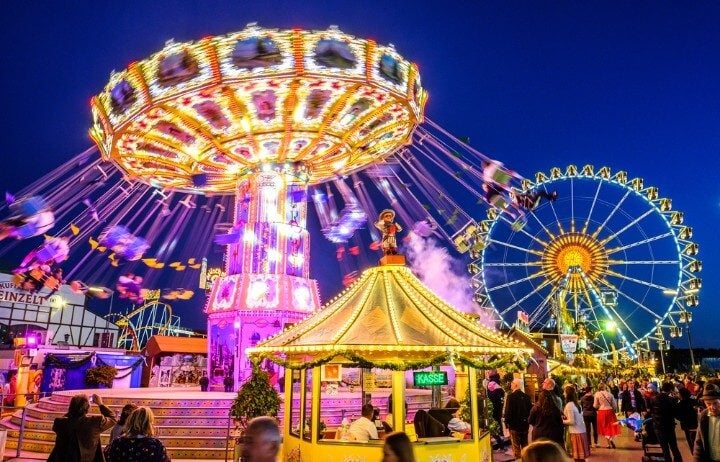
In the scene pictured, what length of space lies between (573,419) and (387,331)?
425 cm

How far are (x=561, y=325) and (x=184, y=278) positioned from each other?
5692 cm

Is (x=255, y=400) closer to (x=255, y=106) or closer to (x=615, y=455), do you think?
(x=615, y=455)

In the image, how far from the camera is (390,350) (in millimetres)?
8211

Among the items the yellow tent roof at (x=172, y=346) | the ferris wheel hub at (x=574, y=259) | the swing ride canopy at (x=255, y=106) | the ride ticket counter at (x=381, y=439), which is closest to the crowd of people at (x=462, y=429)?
the ride ticket counter at (x=381, y=439)

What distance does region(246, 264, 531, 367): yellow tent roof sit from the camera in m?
8.40

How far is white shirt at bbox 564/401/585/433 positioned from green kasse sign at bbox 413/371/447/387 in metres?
2.42

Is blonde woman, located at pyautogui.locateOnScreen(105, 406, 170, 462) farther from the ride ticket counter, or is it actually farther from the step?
the step

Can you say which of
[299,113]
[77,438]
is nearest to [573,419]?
[77,438]

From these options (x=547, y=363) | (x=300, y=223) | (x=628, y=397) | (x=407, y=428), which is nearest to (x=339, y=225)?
(x=300, y=223)

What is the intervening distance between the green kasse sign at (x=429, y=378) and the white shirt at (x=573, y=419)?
7.94 ft

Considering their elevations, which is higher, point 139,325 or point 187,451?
point 139,325

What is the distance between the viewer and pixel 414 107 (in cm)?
1955

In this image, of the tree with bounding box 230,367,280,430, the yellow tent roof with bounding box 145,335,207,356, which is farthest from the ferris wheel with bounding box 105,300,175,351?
the tree with bounding box 230,367,280,430

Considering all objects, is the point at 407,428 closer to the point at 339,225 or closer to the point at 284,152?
the point at 284,152
